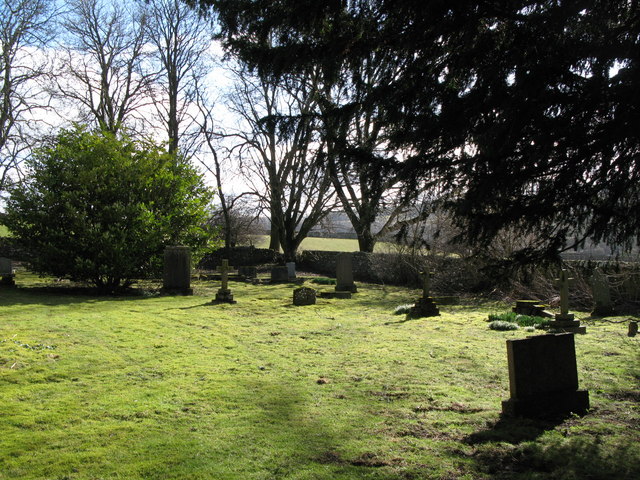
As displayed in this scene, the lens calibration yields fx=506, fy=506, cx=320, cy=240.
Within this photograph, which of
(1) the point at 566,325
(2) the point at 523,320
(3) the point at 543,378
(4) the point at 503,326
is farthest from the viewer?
(2) the point at 523,320

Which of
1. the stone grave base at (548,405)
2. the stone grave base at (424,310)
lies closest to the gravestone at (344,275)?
the stone grave base at (424,310)

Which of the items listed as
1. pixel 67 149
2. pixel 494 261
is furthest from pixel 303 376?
pixel 67 149

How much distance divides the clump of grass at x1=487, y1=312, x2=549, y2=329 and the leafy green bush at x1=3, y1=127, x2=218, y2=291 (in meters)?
9.68

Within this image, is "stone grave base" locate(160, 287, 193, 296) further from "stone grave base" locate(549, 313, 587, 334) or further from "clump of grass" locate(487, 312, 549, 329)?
"stone grave base" locate(549, 313, 587, 334)

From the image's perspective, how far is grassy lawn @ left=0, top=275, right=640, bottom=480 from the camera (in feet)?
11.4

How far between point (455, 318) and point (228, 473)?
28.2 feet

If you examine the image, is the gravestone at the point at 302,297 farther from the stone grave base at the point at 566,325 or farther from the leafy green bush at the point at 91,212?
the stone grave base at the point at 566,325

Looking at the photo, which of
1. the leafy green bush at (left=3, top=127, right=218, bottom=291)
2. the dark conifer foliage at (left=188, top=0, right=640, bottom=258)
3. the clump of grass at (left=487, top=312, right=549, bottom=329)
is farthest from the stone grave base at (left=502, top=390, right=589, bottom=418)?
the leafy green bush at (left=3, top=127, right=218, bottom=291)

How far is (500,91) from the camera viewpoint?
412 cm

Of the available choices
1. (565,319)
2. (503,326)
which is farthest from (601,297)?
(503,326)

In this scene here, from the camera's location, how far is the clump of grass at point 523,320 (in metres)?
9.41

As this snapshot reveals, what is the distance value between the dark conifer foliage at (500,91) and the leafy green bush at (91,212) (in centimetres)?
1052

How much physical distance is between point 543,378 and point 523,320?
18.8ft

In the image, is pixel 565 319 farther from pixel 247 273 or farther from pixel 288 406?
pixel 247 273
